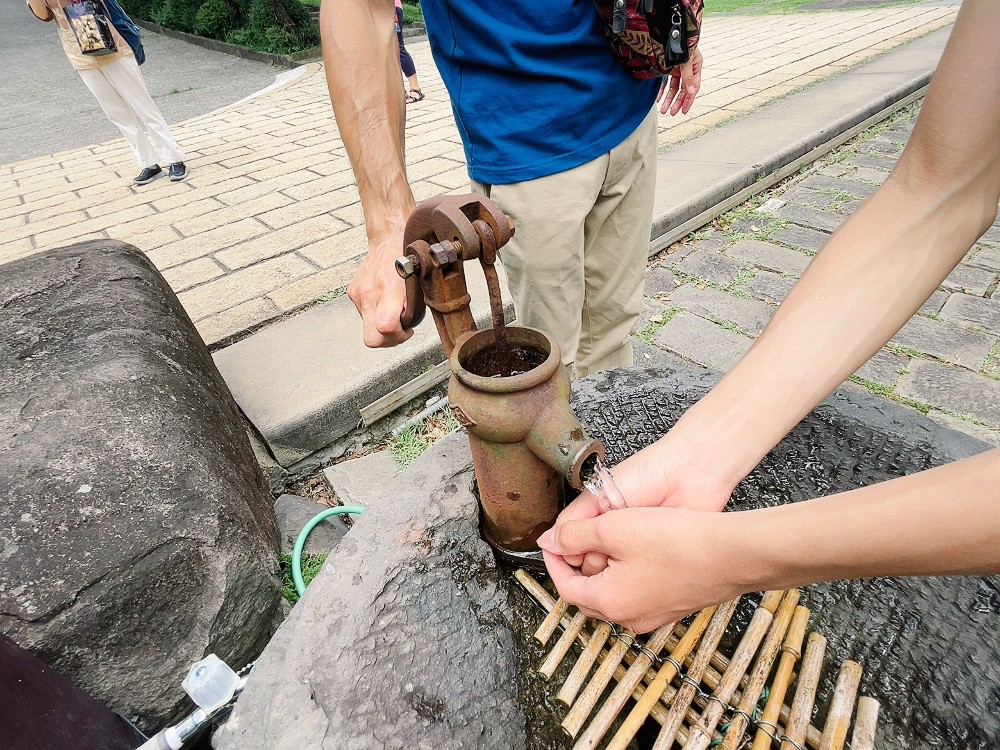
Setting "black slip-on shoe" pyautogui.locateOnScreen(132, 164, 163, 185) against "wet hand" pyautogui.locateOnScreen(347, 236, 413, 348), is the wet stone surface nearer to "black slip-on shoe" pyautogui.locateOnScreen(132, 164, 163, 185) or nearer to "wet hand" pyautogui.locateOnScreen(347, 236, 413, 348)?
"wet hand" pyautogui.locateOnScreen(347, 236, 413, 348)

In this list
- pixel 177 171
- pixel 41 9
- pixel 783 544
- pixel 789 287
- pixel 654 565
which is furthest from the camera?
pixel 177 171

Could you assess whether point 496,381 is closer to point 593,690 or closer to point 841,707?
point 593,690

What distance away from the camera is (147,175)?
5566 mm

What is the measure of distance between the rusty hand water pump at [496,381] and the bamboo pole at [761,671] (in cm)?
45

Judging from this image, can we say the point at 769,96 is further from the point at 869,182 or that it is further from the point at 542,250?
the point at 542,250

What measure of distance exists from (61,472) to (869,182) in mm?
4886

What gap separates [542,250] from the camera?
1987 millimetres

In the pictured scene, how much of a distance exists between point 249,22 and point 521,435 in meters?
14.5

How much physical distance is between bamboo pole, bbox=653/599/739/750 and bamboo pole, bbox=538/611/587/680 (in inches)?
7.8

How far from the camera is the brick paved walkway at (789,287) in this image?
2.52 m

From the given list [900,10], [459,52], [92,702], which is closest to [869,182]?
[459,52]

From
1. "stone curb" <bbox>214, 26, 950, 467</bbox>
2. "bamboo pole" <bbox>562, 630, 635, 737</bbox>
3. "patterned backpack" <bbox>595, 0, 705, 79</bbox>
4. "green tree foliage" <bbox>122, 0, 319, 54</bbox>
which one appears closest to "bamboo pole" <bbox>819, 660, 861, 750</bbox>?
"bamboo pole" <bbox>562, 630, 635, 737</bbox>

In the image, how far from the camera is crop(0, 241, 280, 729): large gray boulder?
137 centimetres

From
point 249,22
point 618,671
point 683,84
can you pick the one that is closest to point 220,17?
point 249,22
